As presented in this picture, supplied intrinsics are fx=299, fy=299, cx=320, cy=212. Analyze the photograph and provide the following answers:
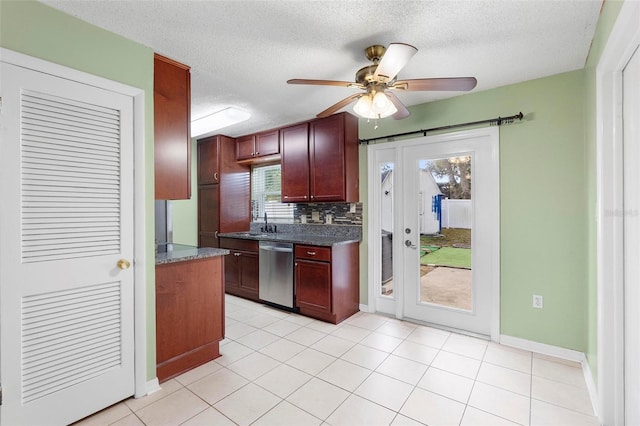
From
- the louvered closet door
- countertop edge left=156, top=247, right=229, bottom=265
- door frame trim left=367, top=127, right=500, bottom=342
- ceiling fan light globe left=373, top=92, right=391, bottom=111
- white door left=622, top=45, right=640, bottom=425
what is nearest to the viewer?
white door left=622, top=45, right=640, bottom=425

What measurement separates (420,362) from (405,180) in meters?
1.83

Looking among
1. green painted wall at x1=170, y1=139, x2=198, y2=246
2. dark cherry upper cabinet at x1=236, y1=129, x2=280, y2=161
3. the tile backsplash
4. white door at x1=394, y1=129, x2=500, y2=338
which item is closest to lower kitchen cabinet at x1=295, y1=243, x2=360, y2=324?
the tile backsplash

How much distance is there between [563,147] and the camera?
2486mm

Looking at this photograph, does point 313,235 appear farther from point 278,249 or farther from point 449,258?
point 449,258

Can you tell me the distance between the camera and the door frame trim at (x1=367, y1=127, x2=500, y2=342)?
2.80 metres

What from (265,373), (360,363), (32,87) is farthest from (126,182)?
(360,363)

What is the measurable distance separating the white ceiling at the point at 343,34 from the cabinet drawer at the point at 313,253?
1723 mm

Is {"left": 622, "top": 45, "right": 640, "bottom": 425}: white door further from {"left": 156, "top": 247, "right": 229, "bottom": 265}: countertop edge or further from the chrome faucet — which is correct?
the chrome faucet

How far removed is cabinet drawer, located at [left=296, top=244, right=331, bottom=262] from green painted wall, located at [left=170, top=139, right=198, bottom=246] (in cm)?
221

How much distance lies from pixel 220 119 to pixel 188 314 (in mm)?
2306

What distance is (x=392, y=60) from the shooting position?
167 centimetres

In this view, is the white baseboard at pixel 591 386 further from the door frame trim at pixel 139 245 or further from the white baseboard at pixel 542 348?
the door frame trim at pixel 139 245

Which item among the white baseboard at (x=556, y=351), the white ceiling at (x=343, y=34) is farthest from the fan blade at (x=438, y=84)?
→ the white baseboard at (x=556, y=351)

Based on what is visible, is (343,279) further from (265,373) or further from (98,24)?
(98,24)
